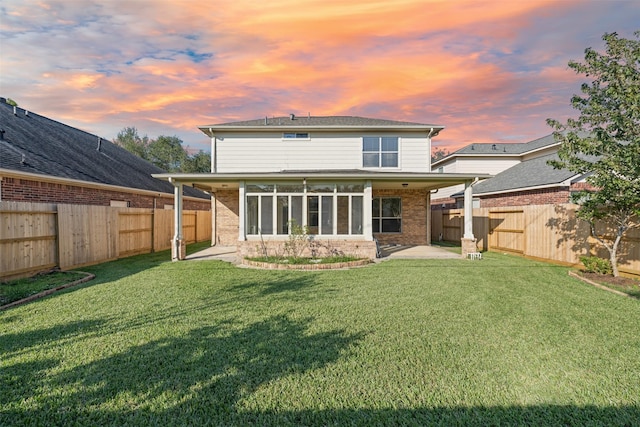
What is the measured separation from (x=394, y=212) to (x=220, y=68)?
32.8 feet

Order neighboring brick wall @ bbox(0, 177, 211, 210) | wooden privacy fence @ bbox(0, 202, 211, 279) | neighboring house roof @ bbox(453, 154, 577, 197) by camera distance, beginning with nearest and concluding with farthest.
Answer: wooden privacy fence @ bbox(0, 202, 211, 279) < neighboring brick wall @ bbox(0, 177, 211, 210) < neighboring house roof @ bbox(453, 154, 577, 197)

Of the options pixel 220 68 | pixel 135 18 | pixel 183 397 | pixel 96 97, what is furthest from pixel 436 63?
pixel 96 97

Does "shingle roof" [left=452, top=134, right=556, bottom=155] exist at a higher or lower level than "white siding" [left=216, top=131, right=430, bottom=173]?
higher

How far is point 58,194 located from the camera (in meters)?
10.9

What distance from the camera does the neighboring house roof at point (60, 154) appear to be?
1038cm

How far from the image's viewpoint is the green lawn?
9.05 feet

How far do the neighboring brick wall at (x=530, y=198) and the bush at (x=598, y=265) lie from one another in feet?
16.3

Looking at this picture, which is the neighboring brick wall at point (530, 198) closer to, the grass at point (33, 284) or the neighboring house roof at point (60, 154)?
the grass at point (33, 284)

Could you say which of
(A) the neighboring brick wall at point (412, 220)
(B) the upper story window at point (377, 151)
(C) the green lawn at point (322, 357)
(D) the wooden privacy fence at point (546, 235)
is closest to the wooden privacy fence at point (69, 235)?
(C) the green lawn at point (322, 357)

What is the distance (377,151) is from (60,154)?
13535mm

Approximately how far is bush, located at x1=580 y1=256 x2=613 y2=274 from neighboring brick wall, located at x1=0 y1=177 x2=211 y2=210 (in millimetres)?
16415

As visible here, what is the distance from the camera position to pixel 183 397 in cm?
295

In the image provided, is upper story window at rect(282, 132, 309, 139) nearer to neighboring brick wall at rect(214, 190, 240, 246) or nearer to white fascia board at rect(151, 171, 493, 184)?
neighboring brick wall at rect(214, 190, 240, 246)

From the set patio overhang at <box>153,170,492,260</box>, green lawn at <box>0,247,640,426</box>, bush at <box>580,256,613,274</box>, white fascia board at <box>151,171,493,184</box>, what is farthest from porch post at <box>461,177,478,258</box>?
green lawn at <box>0,247,640,426</box>
